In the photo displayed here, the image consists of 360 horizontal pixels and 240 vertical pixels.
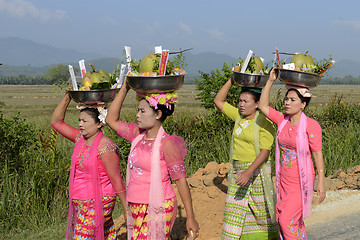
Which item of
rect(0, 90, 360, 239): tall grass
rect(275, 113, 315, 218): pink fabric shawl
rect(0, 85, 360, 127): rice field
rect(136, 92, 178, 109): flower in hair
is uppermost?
rect(136, 92, 178, 109): flower in hair

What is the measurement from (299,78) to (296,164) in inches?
34.3

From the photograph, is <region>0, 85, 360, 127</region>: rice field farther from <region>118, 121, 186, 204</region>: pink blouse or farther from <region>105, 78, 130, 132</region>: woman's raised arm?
<region>118, 121, 186, 204</region>: pink blouse

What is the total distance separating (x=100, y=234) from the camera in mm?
3748

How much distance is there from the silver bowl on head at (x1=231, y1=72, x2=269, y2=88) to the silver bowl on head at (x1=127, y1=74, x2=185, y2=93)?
3.68ft

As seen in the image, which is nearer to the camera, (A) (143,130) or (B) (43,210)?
(A) (143,130)

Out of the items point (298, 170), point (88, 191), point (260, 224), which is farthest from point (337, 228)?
point (88, 191)

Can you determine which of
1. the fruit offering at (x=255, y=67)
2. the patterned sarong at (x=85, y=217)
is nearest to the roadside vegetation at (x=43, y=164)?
the patterned sarong at (x=85, y=217)

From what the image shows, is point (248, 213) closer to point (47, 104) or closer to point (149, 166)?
point (149, 166)

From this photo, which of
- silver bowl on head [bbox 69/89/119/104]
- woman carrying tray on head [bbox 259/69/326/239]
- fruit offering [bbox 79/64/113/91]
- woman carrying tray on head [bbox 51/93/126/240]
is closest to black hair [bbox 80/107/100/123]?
woman carrying tray on head [bbox 51/93/126/240]

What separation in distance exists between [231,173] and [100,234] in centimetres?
173

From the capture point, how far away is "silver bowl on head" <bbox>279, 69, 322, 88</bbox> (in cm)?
404

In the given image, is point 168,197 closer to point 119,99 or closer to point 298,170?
point 119,99

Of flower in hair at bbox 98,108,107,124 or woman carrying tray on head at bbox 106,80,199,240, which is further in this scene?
flower in hair at bbox 98,108,107,124

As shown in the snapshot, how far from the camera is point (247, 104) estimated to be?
15.1 ft
